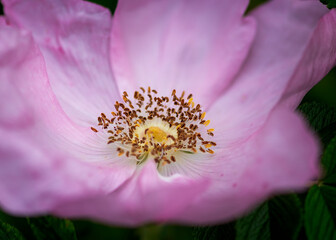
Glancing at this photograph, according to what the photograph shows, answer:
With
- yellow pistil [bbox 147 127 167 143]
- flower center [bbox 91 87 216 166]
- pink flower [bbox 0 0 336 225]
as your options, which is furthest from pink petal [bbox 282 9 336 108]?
yellow pistil [bbox 147 127 167 143]

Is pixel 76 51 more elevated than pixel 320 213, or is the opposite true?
pixel 76 51

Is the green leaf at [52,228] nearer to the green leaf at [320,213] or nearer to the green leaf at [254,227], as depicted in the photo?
the green leaf at [254,227]

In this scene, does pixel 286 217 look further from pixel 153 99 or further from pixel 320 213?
pixel 153 99

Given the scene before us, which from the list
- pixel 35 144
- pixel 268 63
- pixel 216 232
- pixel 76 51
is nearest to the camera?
pixel 35 144

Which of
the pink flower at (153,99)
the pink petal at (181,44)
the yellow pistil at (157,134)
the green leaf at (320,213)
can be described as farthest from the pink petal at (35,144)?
the green leaf at (320,213)

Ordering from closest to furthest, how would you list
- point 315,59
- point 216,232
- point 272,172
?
point 272,172
point 216,232
point 315,59

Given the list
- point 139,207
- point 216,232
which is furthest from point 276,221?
point 139,207

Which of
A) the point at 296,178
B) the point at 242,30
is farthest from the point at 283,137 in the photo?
the point at 242,30

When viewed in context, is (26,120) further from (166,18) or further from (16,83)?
(166,18)
